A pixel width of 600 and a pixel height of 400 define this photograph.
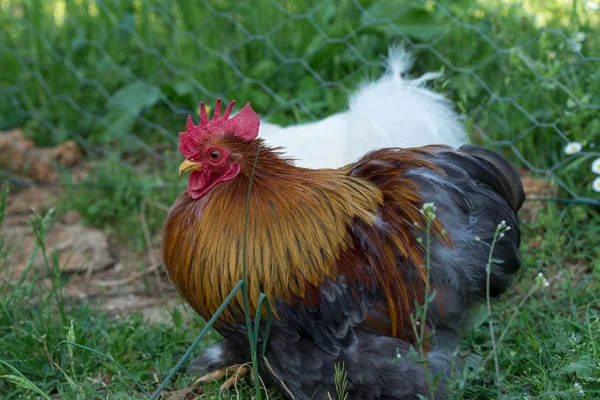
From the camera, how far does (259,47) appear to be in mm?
4281

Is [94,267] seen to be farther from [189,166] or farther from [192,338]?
[189,166]

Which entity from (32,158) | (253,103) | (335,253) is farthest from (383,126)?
(32,158)

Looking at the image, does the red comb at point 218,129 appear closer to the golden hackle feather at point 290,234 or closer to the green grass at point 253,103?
the golden hackle feather at point 290,234

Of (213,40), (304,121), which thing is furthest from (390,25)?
(213,40)

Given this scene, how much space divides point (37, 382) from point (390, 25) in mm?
2686

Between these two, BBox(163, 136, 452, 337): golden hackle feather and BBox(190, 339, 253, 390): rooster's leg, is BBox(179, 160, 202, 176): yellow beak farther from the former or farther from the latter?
BBox(190, 339, 253, 390): rooster's leg

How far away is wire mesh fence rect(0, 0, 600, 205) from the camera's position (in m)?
3.33

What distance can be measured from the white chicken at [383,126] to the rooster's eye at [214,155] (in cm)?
43

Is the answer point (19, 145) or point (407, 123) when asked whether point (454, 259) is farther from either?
point (19, 145)

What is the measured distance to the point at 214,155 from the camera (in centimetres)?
217

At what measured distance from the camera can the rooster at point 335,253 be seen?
2.12 meters

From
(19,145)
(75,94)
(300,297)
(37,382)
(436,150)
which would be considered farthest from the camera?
(75,94)

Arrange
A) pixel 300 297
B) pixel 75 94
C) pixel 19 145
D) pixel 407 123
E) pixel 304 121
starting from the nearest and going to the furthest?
pixel 300 297 < pixel 407 123 < pixel 304 121 < pixel 19 145 < pixel 75 94

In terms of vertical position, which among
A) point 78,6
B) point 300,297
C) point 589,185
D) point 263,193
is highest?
point 78,6
